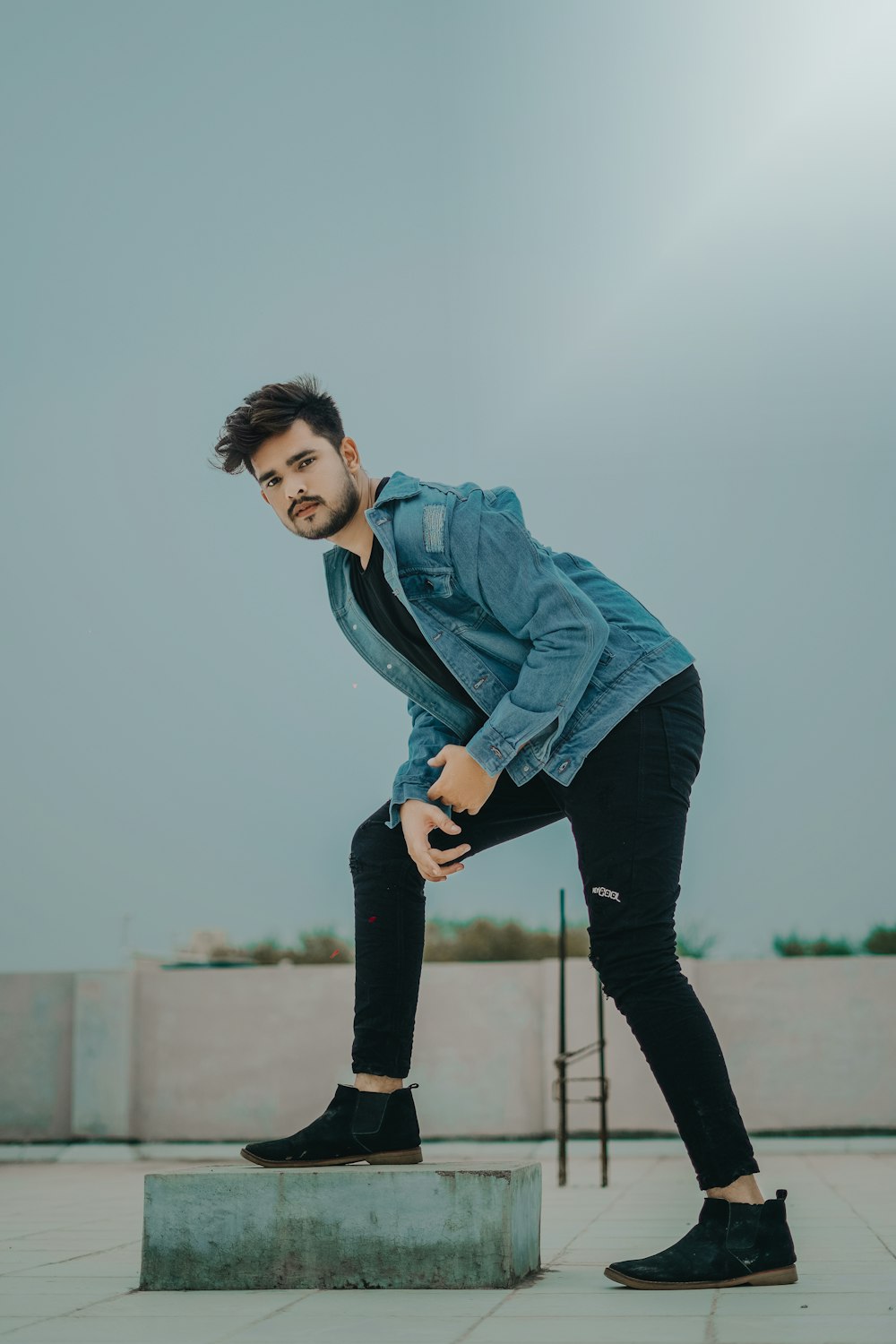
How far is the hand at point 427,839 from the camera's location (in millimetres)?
2025

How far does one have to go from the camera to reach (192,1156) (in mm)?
7668

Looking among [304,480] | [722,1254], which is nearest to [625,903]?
[722,1254]

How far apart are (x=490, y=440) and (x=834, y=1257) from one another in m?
26.8

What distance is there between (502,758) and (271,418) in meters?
0.68

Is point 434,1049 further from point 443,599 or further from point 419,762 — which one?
point 443,599

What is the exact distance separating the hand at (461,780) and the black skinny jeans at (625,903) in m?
0.13

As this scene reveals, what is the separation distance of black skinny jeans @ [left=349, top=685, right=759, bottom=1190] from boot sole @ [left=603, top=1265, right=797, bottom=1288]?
0.14 metres

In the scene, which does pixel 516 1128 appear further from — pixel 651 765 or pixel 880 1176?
pixel 651 765

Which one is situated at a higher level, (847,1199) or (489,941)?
(847,1199)

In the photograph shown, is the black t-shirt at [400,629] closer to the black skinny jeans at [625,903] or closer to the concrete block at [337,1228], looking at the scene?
the black skinny jeans at [625,903]

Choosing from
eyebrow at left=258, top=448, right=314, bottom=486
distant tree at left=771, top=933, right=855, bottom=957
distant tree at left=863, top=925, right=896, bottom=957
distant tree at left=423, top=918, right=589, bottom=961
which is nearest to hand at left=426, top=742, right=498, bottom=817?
eyebrow at left=258, top=448, right=314, bottom=486

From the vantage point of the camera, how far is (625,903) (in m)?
1.97

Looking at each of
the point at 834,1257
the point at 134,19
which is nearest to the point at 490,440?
the point at 134,19

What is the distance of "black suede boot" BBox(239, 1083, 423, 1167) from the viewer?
2109 millimetres
